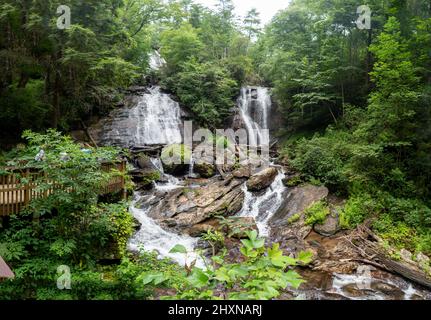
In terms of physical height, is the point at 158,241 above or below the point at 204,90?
below

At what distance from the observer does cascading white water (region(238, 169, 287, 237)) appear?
12513mm

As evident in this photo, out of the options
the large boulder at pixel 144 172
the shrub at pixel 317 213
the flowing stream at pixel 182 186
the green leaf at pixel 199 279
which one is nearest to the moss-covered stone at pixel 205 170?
the flowing stream at pixel 182 186

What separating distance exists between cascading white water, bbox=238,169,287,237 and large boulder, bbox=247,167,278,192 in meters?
0.21

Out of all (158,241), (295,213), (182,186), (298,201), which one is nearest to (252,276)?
(158,241)

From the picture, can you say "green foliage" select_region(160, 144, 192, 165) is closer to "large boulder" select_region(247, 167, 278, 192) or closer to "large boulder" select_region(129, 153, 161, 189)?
"large boulder" select_region(129, 153, 161, 189)

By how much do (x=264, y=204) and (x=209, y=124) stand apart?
1152 cm

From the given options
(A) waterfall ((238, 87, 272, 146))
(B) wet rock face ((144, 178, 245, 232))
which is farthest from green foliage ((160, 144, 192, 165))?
(A) waterfall ((238, 87, 272, 146))

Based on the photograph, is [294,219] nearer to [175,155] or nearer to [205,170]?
[205,170]

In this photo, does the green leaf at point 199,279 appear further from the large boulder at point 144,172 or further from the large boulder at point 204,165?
the large boulder at point 204,165

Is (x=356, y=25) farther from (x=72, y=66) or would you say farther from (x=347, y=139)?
(x=72, y=66)

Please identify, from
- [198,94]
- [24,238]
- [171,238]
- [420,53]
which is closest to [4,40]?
[24,238]

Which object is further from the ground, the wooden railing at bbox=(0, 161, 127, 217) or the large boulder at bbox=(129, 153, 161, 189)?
Answer: the wooden railing at bbox=(0, 161, 127, 217)

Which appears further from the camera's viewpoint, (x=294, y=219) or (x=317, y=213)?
(x=294, y=219)

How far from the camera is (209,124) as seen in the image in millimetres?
23625
